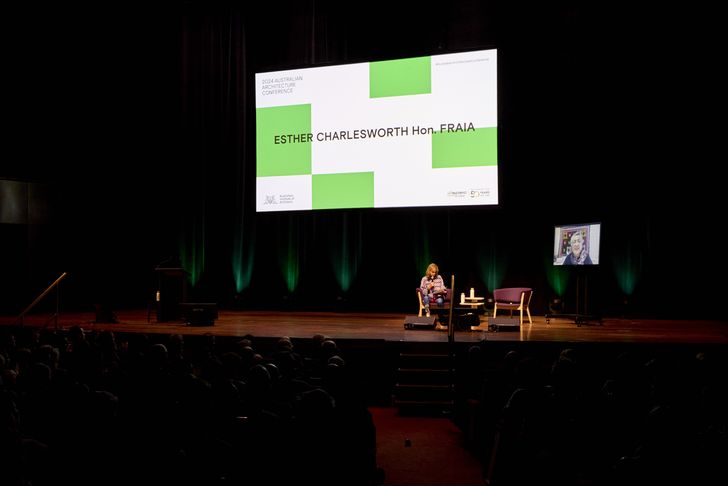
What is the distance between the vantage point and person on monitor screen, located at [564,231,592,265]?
835 centimetres

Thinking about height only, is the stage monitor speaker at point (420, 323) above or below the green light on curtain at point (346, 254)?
below

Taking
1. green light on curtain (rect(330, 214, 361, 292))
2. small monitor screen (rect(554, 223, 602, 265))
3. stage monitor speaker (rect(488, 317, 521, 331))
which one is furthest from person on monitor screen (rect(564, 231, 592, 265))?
green light on curtain (rect(330, 214, 361, 292))

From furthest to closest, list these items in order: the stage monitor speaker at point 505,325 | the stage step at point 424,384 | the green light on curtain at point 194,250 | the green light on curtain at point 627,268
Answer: the green light on curtain at point 194,250 < the green light on curtain at point 627,268 < the stage monitor speaker at point 505,325 < the stage step at point 424,384

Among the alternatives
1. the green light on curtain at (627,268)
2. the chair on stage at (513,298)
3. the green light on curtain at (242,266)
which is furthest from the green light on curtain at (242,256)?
the green light on curtain at (627,268)

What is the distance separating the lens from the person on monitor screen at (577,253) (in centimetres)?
835

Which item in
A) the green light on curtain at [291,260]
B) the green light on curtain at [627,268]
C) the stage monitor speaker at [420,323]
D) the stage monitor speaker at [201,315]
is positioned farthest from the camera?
the green light on curtain at [291,260]

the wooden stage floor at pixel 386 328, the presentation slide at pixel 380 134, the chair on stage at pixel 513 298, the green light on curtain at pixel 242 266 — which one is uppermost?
the presentation slide at pixel 380 134

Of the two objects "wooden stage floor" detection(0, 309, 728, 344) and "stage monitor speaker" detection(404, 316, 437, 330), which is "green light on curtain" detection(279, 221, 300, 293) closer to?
"wooden stage floor" detection(0, 309, 728, 344)

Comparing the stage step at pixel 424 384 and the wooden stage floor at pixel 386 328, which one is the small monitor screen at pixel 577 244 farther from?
the stage step at pixel 424 384

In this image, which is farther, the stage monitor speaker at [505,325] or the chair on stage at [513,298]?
the chair on stage at [513,298]

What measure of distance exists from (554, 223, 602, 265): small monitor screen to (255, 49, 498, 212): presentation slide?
4.14 feet

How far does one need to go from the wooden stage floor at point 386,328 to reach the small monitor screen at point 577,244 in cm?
91

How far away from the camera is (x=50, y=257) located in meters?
10.6

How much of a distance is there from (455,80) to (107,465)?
7.76m
